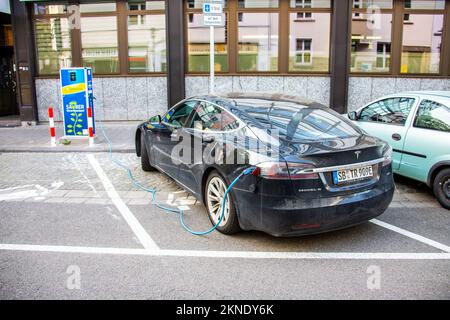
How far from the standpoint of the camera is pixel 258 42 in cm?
1246

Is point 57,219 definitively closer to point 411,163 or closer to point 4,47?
point 411,163

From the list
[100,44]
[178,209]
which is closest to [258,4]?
[100,44]

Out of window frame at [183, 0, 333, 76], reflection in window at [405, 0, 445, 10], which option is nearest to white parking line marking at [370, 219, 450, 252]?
window frame at [183, 0, 333, 76]

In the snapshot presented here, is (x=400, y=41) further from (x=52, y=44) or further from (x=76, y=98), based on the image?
(x=52, y=44)

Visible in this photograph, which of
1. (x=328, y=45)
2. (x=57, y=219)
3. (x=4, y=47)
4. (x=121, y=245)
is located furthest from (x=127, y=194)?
(x=4, y=47)

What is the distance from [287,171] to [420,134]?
295cm

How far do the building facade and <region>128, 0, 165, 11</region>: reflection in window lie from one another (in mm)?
29

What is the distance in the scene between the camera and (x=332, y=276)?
12.2 feet

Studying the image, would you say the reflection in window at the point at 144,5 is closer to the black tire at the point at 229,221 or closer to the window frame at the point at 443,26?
the window frame at the point at 443,26

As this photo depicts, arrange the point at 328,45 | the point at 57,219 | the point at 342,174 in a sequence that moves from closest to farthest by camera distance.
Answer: the point at 342,174, the point at 57,219, the point at 328,45

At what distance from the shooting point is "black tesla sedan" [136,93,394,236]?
Answer: 3922 mm

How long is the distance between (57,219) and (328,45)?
984cm

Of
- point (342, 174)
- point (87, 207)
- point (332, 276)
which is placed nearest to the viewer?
point (332, 276)

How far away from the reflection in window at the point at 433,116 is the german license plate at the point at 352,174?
2021 millimetres
